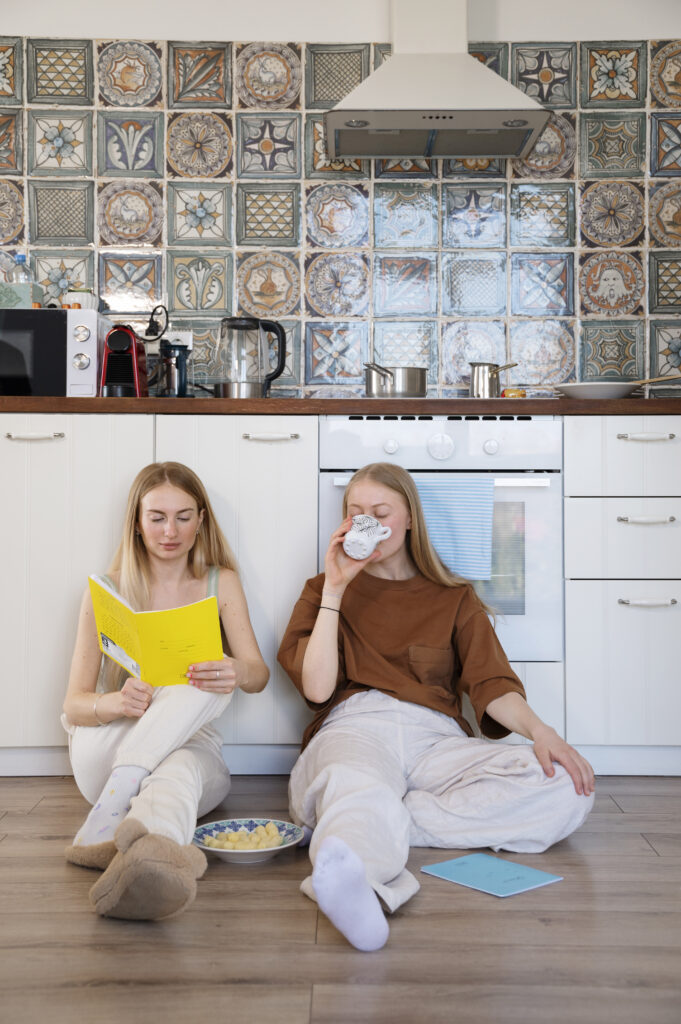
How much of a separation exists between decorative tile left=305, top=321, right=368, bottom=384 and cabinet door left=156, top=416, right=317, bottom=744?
59cm

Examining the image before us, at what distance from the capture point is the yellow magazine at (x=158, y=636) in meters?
1.88

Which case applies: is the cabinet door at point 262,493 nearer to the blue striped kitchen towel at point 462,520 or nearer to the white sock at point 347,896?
the blue striped kitchen towel at point 462,520

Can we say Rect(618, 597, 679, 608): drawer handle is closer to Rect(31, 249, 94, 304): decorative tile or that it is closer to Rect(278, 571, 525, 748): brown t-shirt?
Rect(278, 571, 525, 748): brown t-shirt

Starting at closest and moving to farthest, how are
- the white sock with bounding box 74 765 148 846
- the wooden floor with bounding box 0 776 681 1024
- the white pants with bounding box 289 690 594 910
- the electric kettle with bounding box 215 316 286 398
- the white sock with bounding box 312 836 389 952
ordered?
1. the wooden floor with bounding box 0 776 681 1024
2. the white sock with bounding box 312 836 389 952
3. the white pants with bounding box 289 690 594 910
4. the white sock with bounding box 74 765 148 846
5. the electric kettle with bounding box 215 316 286 398

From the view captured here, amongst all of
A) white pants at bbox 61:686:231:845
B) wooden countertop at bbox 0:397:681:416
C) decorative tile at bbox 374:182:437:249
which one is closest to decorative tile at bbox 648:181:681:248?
decorative tile at bbox 374:182:437:249

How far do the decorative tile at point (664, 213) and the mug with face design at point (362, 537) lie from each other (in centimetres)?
155

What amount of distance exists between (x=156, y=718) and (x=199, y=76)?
2.06 metres

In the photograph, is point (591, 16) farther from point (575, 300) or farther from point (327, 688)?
point (327, 688)

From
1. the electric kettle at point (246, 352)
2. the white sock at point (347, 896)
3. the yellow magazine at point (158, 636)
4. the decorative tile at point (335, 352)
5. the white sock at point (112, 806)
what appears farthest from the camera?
the decorative tile at point (335, 352)

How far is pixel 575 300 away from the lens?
3025 millimetres

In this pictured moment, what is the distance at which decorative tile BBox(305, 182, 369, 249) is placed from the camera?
303cm

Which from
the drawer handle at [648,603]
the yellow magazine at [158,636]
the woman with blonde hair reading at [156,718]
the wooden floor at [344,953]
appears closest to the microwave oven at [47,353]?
the woman with blonde hair reading at [156,718]

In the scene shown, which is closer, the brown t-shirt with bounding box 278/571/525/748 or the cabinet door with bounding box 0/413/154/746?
the brown t-shirt with bounding box 278/571/525/748

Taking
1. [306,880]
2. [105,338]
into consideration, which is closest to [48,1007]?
[306,880]
